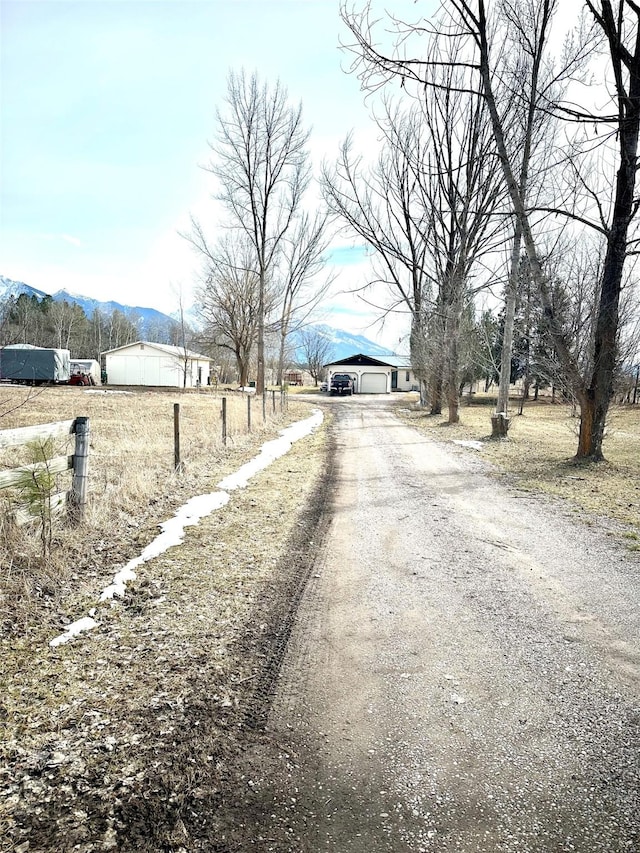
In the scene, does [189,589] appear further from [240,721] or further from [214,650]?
[240,721]

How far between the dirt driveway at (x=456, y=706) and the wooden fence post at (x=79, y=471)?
8.24 feet

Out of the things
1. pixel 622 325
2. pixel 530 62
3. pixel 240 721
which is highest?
pixel 530 62

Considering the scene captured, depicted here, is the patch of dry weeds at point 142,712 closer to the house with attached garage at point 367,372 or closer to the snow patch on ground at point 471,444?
the snow patch on ground at point 471,444

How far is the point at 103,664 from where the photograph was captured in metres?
2.94

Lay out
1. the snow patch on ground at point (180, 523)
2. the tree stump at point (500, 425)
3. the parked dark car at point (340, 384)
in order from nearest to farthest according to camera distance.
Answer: the snow patch on ground at point (180, 523) → the tree stump at point (500, 425) → the parked dark car at point (340, 384)

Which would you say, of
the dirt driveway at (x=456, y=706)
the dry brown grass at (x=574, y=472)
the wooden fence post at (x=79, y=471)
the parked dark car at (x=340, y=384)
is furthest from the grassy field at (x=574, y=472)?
the parked dark car at (x=340, y=384)

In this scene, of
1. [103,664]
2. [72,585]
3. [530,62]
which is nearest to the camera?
[103,664]

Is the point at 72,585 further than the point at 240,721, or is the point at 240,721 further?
the point at 72,585

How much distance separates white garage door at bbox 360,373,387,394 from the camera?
52500 millimetres

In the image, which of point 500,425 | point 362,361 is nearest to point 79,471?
point 500,425

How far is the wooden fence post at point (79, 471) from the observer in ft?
17.0

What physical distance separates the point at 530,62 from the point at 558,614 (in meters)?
14.1

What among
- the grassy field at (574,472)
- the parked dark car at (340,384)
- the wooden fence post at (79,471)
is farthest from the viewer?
the parked dark car at (340,384)

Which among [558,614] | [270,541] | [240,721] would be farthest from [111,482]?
[558,614]
